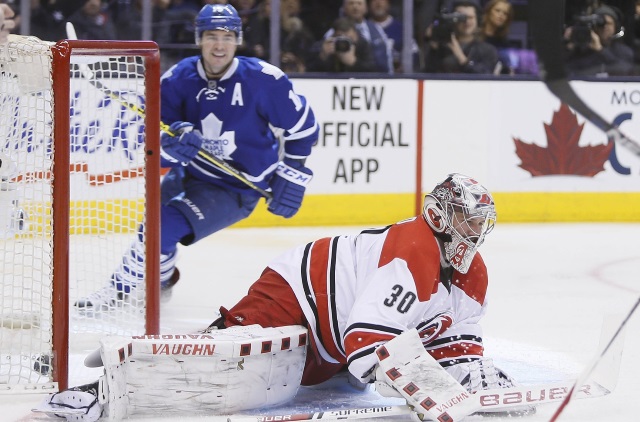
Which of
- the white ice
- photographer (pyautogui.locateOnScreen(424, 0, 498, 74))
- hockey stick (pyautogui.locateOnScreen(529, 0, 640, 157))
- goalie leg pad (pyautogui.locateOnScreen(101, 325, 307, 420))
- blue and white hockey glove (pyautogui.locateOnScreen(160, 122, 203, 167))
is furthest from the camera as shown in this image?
photographer (pyautogui.locateOnScreen(424, 0, 498, 74))

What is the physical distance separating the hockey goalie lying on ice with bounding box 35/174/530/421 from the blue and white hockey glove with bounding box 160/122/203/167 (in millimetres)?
1026

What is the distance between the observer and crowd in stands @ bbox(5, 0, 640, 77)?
591cm

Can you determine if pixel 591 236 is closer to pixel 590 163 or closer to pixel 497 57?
pixel 590 163

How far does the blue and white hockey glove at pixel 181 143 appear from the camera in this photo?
149 inches

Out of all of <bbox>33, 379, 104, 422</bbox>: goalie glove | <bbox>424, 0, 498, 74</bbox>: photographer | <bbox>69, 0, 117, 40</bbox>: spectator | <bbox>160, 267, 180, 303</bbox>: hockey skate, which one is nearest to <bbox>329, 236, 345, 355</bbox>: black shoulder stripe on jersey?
<bbox>33, 379, 104, 422</bbox>: goalie glove

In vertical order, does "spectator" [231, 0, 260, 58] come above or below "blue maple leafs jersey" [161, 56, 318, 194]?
above

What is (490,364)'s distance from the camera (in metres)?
2.73

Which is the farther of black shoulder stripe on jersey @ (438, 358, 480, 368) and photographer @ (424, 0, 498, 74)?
photographer @ (424, 0, 498, 74)

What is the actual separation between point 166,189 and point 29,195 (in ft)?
3.79

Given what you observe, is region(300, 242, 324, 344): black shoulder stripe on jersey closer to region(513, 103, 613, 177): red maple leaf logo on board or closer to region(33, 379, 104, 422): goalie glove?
region(33, 379, 104, 422): goalie glove

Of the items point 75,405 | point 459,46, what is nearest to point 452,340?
point 75,405

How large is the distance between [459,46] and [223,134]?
2669 mm

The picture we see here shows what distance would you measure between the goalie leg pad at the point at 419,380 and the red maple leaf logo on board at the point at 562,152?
3877 mm

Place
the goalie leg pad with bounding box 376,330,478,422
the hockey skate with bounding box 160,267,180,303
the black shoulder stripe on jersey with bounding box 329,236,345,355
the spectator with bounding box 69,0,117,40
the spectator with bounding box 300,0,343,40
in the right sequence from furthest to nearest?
1. the spectator with bounding box 300,0,343,40
2. the spectator with bounding box 69,0,117,40
3. the hockey skate with bounding box 160,267,180,303
4. the black shoulder stripe on jersey with bounding box 329,236,345,355
5. the goalie leg pad with bounding box 376,330,478,422
